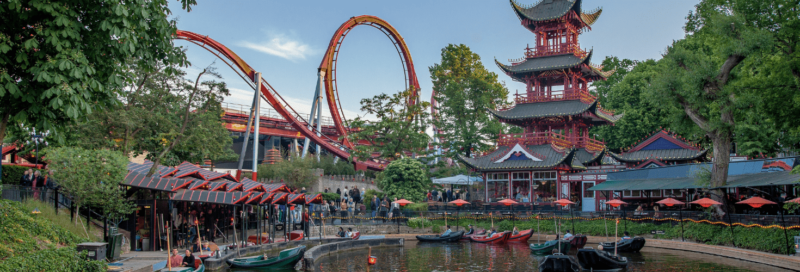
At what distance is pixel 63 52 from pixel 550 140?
36685 millimetres

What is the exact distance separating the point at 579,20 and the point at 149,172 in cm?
3646

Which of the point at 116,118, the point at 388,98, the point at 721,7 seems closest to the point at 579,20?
the point at 388,98

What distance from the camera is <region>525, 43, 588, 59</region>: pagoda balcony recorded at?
4653cm

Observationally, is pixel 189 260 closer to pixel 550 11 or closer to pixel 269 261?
pixel 269 261

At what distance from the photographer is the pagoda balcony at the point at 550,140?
4344 cm

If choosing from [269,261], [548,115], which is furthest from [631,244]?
[548,115]

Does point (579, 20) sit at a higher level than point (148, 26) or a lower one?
higher

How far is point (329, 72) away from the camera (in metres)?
54.4

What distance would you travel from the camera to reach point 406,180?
3906 cm

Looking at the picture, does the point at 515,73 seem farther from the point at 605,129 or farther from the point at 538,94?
the point at 605,129

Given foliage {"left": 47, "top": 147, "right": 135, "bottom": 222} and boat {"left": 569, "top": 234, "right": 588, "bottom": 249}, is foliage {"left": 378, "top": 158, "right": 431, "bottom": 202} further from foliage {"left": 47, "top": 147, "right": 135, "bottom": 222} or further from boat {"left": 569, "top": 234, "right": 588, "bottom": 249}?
foliage {"left": 47, "top": 147, "right": 135, "bottom": 222}

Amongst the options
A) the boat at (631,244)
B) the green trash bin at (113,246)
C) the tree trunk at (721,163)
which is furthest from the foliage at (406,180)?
the green trash bin at (113,246)

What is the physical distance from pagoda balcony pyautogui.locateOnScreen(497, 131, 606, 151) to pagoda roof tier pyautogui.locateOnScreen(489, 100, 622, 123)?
149 centimetres

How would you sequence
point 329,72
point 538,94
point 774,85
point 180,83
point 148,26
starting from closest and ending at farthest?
point 148,26
point 774,85
point 180,83
point 538,94
point 329,72
